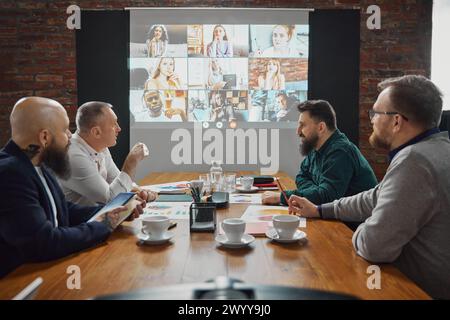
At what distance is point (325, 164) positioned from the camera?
8.15 ft

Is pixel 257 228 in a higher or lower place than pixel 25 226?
lower

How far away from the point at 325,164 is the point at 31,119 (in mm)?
1518

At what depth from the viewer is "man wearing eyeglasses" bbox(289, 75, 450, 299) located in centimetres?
138

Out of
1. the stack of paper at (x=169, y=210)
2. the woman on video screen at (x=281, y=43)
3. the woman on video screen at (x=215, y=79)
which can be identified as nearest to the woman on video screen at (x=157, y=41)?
the woman on video screen at (x=215, y=79)

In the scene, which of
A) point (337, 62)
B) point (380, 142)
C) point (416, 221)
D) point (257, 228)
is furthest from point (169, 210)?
point (337, 62)

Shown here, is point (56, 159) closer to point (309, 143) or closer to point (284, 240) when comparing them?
point (284, 240)

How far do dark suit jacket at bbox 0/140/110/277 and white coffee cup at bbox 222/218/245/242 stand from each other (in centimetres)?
46

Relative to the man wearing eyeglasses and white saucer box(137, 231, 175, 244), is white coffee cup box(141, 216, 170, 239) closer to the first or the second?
white saucer box(137, 231, 175, 244)

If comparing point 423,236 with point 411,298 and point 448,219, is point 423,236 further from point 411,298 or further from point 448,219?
point 411,298

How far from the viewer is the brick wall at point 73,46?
4801mm

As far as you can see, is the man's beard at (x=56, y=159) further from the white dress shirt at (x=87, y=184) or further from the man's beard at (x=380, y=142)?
the man's beard at (x=380, y=142)

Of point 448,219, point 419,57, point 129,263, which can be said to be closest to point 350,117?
point 419,57

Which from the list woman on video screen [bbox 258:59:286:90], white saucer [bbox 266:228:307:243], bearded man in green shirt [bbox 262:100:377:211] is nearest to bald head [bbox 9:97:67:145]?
white saucer [bbox 266:228:307:243]
